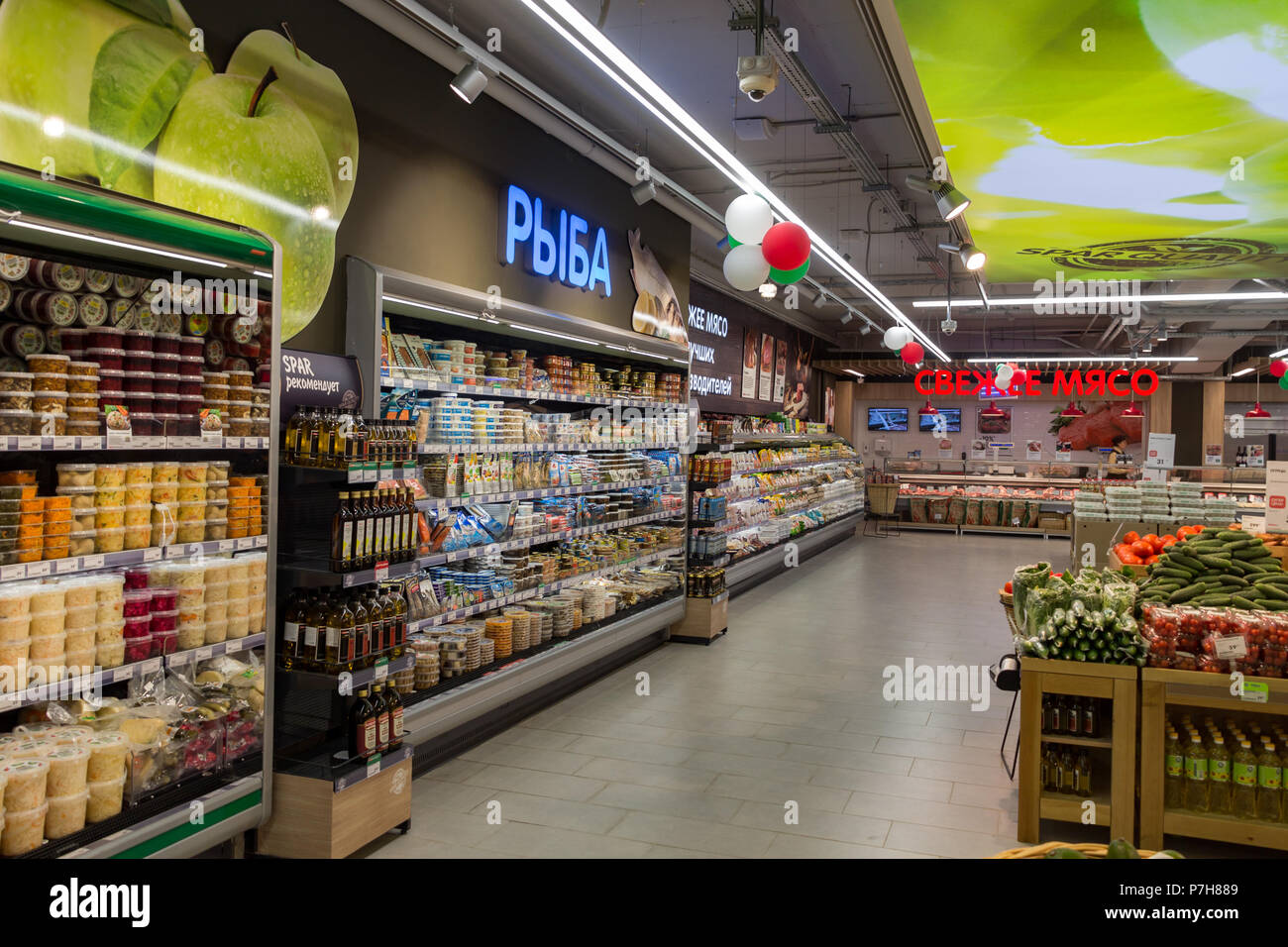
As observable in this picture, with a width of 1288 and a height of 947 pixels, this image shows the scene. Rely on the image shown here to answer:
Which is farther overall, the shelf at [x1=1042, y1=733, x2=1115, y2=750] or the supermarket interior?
the shelf at [x1=1042, y1=733, x2=1115, y2=750]

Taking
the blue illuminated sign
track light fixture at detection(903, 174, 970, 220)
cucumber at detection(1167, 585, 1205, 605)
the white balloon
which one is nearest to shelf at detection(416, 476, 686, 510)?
the blue illuminated sign

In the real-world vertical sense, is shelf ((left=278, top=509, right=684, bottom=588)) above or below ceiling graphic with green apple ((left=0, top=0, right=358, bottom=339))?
below

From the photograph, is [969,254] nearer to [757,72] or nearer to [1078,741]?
[757,72]

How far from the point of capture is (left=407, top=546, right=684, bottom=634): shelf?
15.1 ft

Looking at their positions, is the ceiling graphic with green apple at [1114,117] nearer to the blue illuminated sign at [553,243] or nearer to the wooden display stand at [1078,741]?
the blue illuminated sign at [553,243]

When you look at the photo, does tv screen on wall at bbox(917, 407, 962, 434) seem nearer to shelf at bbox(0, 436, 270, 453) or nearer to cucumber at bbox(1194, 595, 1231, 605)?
cucumber at bbox(1194, 595, 1231, 605)

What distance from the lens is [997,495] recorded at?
18031 millimetres

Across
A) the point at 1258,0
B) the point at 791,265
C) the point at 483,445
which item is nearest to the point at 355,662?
the point at 483,445

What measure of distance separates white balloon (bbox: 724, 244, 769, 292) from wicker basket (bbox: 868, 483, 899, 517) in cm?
1242

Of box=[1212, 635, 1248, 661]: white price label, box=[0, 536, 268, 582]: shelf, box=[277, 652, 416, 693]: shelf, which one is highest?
box=[0, 536, 268, 582]: shelf

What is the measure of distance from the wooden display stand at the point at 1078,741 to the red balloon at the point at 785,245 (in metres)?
3.12

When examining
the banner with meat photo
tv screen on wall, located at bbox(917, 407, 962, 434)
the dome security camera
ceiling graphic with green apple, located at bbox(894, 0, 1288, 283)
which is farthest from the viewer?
tv screen on wall, located at bbox(917, 407, 962, 434)

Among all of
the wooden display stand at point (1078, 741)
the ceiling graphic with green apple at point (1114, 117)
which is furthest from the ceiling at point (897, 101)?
the wooden display stand at point (1078, 741)
